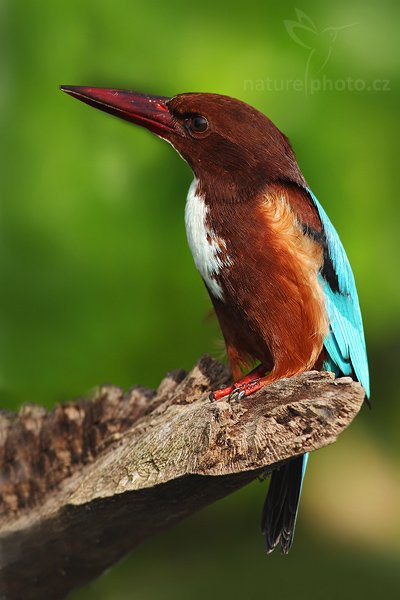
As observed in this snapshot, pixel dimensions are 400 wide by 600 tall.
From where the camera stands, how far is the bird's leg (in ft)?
3.50

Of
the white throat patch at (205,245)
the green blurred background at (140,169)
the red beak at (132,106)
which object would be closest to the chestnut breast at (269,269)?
the white throat patch at (205,245)

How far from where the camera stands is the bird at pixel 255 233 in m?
1.11

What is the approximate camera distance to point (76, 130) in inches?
60.6

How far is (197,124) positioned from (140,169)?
1.30 ft

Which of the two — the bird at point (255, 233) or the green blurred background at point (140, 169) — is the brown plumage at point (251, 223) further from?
the green blurred background at point (140, 169)

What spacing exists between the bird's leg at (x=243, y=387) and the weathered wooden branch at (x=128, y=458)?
4 centimetres

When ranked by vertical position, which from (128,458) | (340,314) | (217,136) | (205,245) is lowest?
(128,458)

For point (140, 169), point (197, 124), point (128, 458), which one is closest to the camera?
point (128, 458)

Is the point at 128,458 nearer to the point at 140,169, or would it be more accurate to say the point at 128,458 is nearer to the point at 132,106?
the point at 132,106

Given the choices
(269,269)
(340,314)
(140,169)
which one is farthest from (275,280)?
(140,169)

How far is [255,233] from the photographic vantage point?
43.6 inches

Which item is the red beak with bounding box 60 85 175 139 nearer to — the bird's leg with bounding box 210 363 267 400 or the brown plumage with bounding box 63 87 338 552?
the brown plumage with bounding box 63 87 338 552

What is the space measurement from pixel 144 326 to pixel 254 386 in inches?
18.4

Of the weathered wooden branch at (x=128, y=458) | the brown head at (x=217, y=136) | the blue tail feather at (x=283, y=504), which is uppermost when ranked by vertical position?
the brown head at (x=217, y=136)
